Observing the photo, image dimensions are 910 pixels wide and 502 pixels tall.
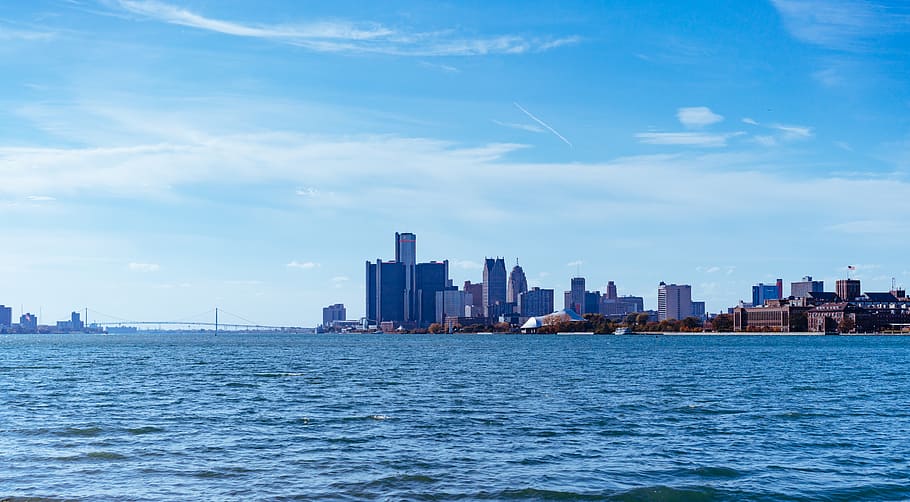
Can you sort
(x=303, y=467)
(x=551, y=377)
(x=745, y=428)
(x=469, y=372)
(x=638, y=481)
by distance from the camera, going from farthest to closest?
(x=469, y=372) < (x=551, y=377) < (x=745, y=428) < (x=303, y=467) < (x=638, y=481)

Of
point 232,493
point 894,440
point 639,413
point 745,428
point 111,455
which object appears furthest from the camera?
point 639,413

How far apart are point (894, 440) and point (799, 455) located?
735 cm

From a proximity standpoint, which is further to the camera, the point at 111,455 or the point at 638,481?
the point at 111,455

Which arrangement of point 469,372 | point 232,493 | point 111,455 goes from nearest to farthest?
point 232,493 → point 111,455 → point 469,372

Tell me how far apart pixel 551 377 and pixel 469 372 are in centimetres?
1299

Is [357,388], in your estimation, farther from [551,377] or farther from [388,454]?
[388,454]

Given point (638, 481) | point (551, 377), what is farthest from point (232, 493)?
point (551, 377)

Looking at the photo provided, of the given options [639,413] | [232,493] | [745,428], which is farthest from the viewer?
[639,413]

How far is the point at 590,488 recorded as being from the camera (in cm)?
3077

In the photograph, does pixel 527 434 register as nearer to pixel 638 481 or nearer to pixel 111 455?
pixel 638 481

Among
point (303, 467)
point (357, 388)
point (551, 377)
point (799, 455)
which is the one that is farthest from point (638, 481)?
point (551, 377)

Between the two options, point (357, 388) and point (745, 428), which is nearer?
point (745, 428)

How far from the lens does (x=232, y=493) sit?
2977 cm

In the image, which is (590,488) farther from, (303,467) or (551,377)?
(551,377)
